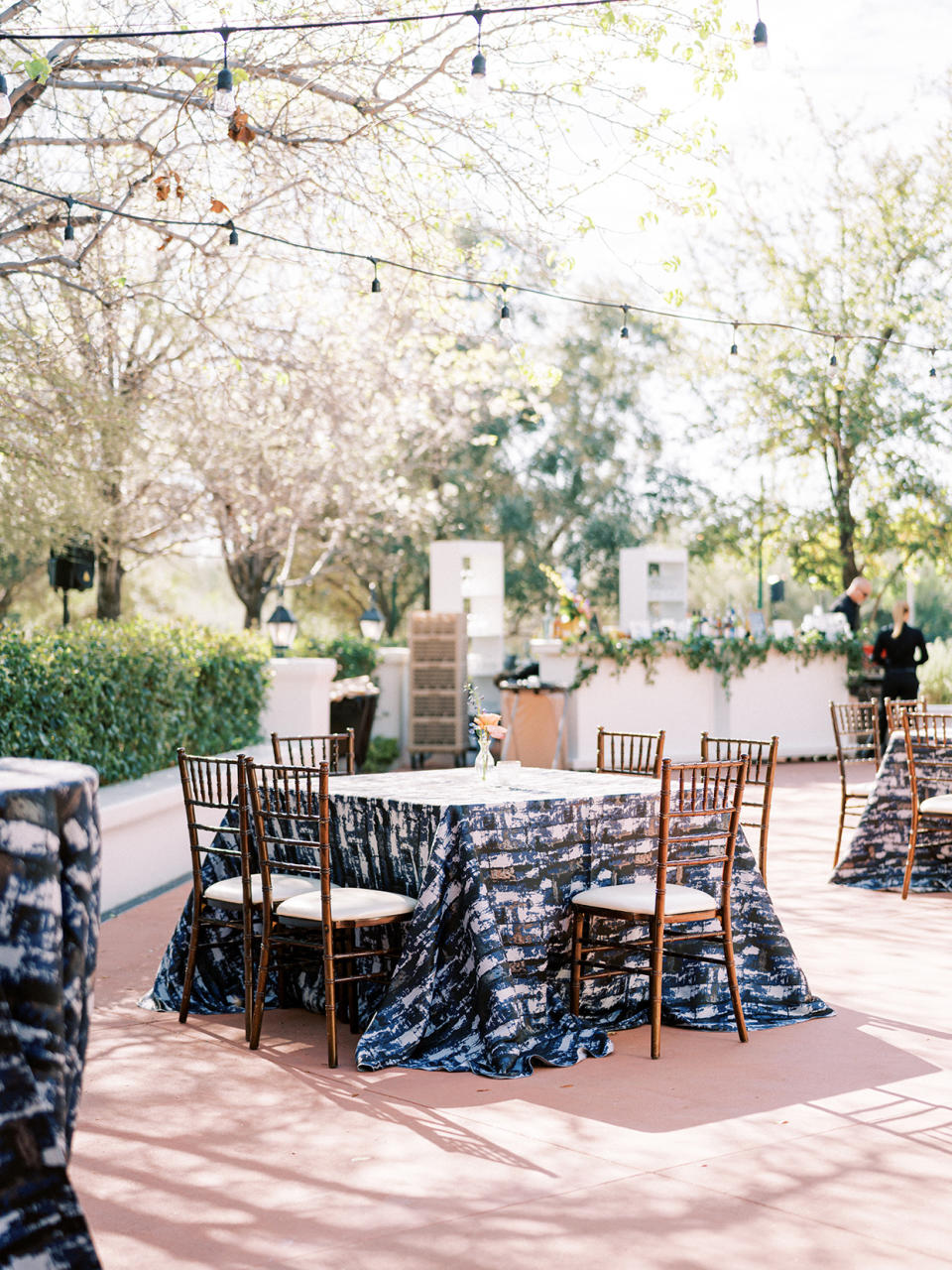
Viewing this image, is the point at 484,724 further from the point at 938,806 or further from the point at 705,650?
the point at 705,650

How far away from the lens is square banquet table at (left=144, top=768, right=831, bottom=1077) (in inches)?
181

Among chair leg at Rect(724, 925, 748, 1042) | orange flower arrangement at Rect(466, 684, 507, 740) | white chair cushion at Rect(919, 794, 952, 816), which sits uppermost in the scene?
orange flower arrangement at Rect(466, 684, 507, 740)

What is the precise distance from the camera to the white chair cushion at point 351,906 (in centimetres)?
462

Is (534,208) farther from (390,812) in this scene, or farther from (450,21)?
(390,812)

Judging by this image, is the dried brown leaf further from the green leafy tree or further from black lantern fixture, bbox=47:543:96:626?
the green leafy tree

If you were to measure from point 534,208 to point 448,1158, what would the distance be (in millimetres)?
5692

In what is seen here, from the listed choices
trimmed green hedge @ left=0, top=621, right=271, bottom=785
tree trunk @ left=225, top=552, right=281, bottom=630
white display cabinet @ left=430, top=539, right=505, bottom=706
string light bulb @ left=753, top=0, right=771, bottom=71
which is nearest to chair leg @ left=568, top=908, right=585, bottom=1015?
trimmed green hedge @ left=0, top=621, right=271, bottom=785

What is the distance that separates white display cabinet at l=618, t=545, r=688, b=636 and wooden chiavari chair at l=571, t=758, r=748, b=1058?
36.7ft

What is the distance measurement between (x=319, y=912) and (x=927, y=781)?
4423mm

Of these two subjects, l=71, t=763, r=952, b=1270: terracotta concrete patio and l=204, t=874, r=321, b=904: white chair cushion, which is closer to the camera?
l=71, t=763, r=952, b=1270: terracotta concrete patio

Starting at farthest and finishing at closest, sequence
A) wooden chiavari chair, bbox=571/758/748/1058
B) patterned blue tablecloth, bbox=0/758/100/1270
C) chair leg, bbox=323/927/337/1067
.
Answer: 1. wooden chiavari chair, bbox=571/758/748/1058
2. chair leg, bbox=323/927/337/1067
3. patterned blue tablecloth, bbox=0/758/100/1270

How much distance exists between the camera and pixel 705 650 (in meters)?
15.5

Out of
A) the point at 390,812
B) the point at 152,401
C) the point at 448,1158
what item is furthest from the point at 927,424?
the point at 448,1158

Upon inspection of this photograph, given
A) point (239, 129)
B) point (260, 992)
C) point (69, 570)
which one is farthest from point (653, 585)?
point (260, 992)
